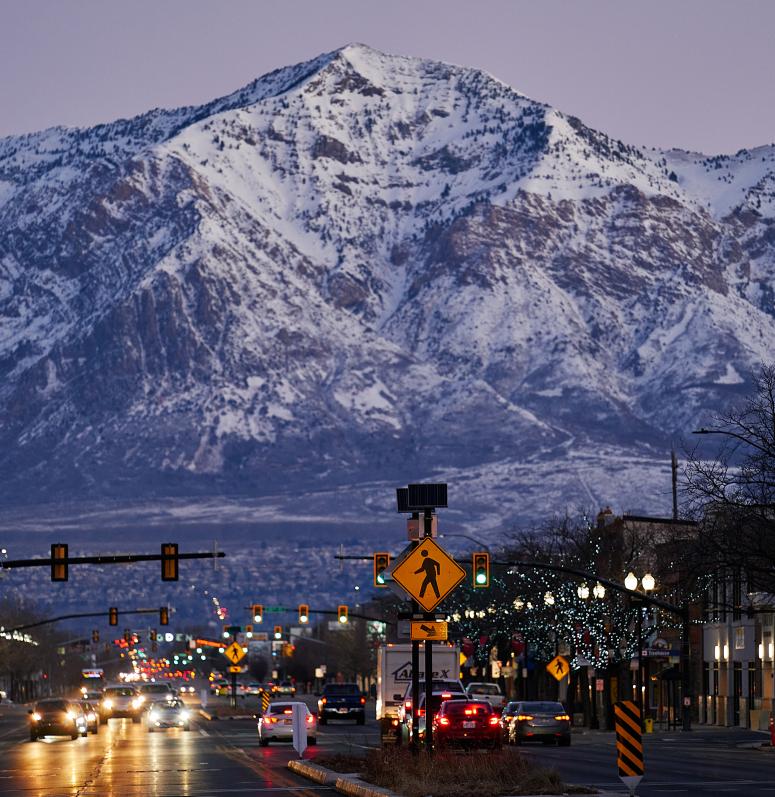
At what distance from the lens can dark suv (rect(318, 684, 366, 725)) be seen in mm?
115750

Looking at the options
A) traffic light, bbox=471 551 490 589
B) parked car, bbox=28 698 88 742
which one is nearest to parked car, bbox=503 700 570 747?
traffic light, bbox=471 551 490 589

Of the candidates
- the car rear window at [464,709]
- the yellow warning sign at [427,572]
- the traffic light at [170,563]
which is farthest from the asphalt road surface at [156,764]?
the yellow warning sign at [427,572]

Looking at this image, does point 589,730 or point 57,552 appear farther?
point 589,730

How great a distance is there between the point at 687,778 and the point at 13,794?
1695cm

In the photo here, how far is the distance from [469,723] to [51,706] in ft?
95.8

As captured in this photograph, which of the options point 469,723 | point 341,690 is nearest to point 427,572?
point 469,723

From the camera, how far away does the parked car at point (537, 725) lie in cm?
8100

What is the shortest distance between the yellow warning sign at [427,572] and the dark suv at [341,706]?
73.2 m

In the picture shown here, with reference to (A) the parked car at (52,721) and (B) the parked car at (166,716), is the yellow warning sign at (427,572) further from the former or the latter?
(B) the parked car at (166,716)

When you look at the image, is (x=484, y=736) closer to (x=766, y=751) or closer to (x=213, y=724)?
(x=766, y=751)

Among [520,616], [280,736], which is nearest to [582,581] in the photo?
[520,616]

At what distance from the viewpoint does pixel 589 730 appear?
105312 millimetres

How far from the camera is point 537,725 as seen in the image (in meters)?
81.1

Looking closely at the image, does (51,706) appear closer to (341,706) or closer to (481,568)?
(481,568)
